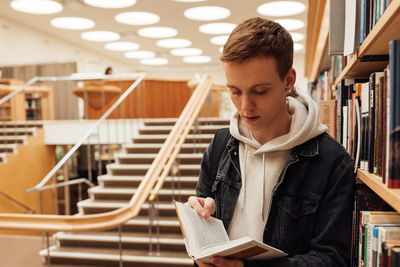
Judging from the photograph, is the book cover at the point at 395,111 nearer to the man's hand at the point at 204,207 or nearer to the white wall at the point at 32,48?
the man's hand at the point at 204,207

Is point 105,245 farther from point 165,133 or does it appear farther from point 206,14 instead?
point 206,14

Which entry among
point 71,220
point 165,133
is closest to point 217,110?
point 165,133

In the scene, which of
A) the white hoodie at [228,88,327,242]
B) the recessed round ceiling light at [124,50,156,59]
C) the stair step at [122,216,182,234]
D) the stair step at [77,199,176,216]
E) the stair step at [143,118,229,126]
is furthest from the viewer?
the recessed round ceiling light at [124,50,156,59]

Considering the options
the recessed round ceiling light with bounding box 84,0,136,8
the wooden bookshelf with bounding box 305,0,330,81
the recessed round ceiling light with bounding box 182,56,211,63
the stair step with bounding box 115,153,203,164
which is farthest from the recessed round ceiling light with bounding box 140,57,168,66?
the wooden bookshelf with bounding box 305,0,330,81

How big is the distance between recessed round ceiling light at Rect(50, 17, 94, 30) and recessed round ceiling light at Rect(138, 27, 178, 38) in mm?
1622

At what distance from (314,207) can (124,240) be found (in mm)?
3583

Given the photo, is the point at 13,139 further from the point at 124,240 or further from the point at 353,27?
the point at 353,27

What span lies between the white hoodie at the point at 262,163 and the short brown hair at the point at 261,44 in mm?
171

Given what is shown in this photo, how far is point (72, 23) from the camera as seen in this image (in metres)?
10.5

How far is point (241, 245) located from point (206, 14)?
9762 mm

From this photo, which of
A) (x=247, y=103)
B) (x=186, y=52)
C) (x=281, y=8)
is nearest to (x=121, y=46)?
(x=186, y=52)

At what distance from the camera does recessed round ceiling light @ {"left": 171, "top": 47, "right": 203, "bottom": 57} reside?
47.7ft

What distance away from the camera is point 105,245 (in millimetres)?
4250

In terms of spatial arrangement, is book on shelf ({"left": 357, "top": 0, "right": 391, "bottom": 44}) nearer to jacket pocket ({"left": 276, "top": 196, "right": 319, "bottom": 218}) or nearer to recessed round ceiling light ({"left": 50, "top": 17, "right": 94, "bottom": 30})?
jacket pocket ({"left": 276, "top": 196, "right": 319, "bottom": 218})
